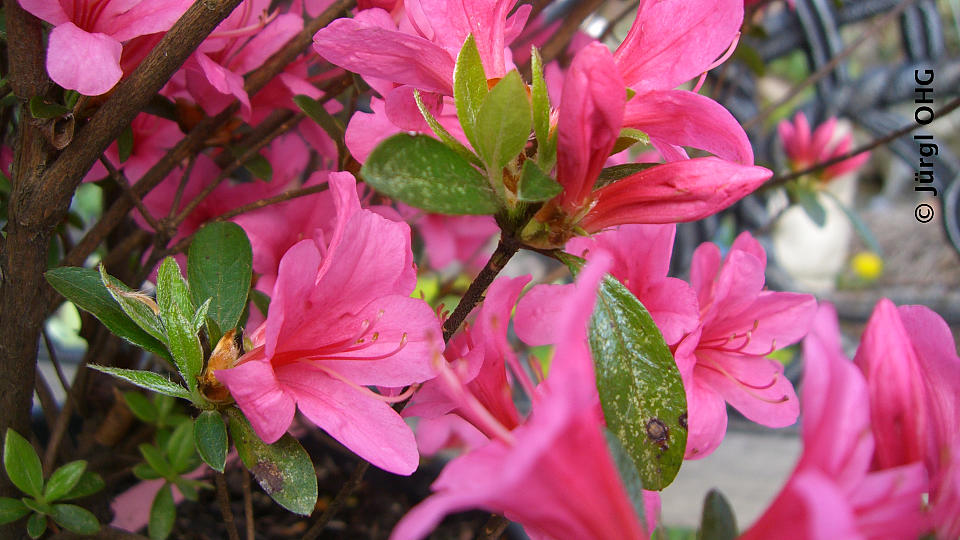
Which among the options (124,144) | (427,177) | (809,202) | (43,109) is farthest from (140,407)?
(809,202)

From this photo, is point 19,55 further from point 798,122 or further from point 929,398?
point 798,122

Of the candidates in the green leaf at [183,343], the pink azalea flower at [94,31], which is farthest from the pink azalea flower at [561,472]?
the pink azalea flower at [94,31]

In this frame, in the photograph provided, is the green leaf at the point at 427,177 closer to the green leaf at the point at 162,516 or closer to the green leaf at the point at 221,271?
the green leaf at the point at 221,271

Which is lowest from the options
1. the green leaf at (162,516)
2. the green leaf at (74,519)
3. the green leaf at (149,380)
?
the green leaf at (162,516)


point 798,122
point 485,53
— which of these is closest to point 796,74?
point 798,122

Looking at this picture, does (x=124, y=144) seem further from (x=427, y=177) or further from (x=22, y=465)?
(x=427, y=177)

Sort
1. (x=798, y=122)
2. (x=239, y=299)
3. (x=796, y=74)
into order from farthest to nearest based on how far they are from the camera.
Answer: (x=796, y=74)
(x=798, y=122)
(x=239, y=299)
